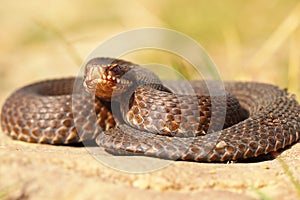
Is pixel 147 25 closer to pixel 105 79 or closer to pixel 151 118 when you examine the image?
pixel 105 79

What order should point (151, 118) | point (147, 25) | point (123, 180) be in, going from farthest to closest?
point (147, 25), point (151, 118), point (123, 180)

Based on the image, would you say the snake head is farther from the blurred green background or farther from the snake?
the blurred green background

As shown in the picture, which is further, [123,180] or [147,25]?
[147,25]

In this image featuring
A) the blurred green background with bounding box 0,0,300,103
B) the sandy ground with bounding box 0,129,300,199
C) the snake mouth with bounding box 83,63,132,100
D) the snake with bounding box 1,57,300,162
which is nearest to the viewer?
the sandy ground with bounding box 0,129,300,199

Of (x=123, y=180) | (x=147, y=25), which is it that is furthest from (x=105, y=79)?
(x=147, y=25)

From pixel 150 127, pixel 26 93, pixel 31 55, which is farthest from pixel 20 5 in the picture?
pixel 150 127

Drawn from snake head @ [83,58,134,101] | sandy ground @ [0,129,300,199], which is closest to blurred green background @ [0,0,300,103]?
snake head @ [83,58,134,101]

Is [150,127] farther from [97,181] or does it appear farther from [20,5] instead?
[20,5]
